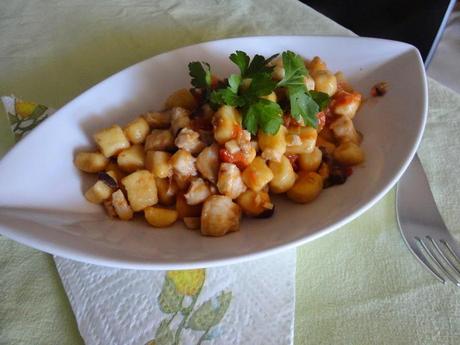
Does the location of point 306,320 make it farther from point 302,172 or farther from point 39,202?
point 39,202

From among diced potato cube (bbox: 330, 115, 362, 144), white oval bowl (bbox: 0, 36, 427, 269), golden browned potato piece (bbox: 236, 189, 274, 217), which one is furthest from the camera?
diced potato cube (bbox: 330, 115, 362, 144)

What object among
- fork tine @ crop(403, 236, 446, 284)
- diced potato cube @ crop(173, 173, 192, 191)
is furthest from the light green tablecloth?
diced potato cube @ crop(173, 173, 192, 191)

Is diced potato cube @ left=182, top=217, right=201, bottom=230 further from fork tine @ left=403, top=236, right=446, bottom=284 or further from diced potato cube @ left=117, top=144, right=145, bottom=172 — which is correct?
fork tine @ left=403, top=236, right=446, bottom=284

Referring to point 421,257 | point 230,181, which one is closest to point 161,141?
point 230,181

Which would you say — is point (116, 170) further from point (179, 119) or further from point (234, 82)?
point (234, 82)

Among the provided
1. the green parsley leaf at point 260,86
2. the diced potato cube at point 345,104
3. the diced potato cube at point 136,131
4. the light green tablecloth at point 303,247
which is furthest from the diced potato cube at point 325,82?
the diced potato cube at point 136,131

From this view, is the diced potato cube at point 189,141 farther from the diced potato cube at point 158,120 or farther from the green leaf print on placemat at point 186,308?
the green leaf print on placemat at point 186,308

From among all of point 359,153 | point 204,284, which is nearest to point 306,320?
point 204,284
